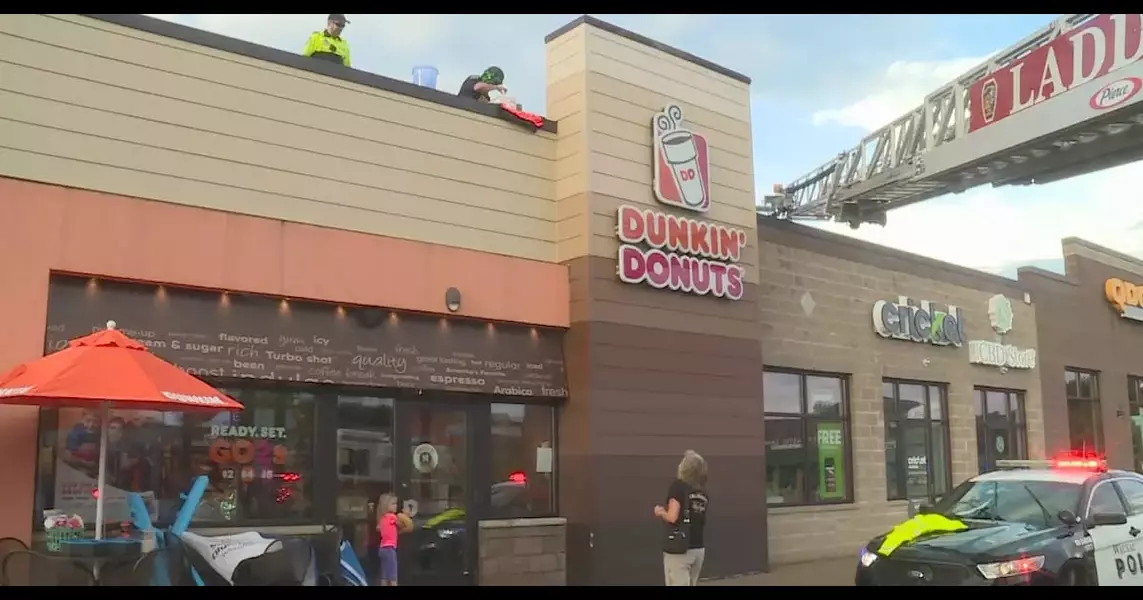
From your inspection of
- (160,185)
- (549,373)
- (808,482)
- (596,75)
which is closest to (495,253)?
(549,373)

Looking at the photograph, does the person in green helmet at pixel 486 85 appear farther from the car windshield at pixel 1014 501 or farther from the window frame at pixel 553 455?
the car windshield at pixel 1014 501

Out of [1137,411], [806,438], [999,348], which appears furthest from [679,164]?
[1137,411]

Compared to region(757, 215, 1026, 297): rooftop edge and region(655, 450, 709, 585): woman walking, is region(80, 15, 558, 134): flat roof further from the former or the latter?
region(655, 450, 709, 585): woman walking

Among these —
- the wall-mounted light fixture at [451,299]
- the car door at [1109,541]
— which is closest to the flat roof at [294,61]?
the wall-mounted light fixture at [451,299]

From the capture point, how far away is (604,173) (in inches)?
500

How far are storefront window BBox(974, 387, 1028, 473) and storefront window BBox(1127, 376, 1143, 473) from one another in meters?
4.94

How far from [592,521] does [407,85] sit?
5.36 metres

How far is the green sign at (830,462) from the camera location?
16.1 metres

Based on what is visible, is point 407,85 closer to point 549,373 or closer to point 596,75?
point 596,75

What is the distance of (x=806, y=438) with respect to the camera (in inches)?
623

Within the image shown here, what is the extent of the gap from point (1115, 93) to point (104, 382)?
37.5ft

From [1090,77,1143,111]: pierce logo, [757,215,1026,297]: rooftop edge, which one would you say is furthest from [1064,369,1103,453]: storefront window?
[1090,77,1143,111]: pierce logo

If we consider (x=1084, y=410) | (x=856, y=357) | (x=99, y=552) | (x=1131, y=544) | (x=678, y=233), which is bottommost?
(x=1131, y=544)

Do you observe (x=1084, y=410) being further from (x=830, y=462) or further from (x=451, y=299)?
(x=451, y=299)
